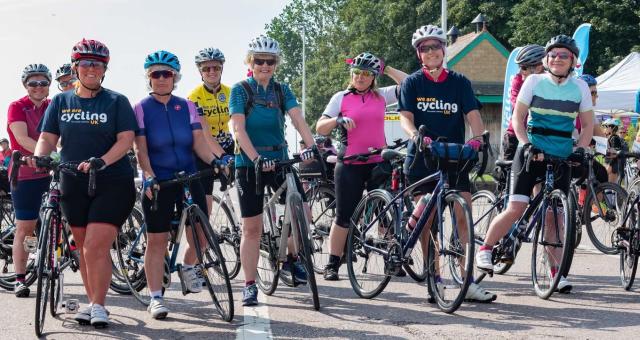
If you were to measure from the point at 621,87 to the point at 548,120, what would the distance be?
59.9ft

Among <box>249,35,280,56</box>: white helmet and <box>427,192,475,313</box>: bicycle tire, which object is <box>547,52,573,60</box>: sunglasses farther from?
<box>249,35,280,56</box>: white helmet

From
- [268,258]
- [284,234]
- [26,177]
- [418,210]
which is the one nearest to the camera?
[418,210]

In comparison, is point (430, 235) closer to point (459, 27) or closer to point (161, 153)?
point (161, 153)

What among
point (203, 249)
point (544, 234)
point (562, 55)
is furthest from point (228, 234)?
point (562, 55)

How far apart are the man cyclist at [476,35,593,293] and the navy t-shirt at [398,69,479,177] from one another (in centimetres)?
47

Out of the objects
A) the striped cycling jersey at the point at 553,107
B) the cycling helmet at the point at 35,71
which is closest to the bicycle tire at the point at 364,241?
the striped cycling jersey at the point at 553,107

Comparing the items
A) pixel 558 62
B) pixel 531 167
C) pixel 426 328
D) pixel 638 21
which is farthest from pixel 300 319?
pixel 638 21

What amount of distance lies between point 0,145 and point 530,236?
22.2m

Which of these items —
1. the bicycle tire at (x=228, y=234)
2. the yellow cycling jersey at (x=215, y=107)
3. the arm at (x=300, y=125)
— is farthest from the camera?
the yellow cycling jersey at (x=215, y=107)

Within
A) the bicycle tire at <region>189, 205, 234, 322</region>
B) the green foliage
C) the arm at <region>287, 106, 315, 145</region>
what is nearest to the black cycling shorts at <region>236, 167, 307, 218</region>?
the arm at <region>287, 106, 315, 145</region>

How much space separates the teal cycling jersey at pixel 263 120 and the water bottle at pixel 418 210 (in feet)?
3.83

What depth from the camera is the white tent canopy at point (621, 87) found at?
24.4m

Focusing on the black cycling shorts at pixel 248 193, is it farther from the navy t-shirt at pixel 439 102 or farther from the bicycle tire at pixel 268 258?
the navy t-shirt at pixel 439 102

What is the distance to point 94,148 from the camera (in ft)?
22.6
